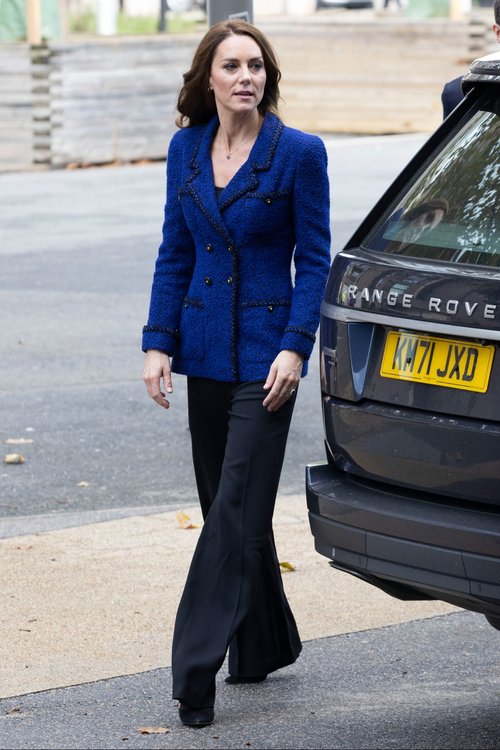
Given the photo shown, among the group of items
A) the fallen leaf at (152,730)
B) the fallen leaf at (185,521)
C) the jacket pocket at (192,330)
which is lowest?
the fallen leaf at (185,521)

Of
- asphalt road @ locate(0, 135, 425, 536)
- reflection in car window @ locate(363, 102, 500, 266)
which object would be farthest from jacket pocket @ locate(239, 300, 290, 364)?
asphalt road @ locate(0, 135, 425, 536)

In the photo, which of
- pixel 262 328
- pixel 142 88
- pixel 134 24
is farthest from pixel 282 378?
pixel 134 24

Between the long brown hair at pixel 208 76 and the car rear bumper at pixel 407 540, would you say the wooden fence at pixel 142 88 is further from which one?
the car rear bumper at pixel 407 540

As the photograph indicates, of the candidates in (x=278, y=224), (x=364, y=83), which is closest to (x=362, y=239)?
(x=278, y=224)

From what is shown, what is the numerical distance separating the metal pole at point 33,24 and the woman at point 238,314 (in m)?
15.2

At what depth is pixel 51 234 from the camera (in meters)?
14.5

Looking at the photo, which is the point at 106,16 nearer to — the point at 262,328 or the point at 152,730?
the point at 262,328

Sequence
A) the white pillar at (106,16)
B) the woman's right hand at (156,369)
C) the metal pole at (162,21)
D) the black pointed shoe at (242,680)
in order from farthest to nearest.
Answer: the white pillar at (106,16), the metal pole at (162,21), the black pointed shoe at (242,680), the woman's right hand at (156,369)

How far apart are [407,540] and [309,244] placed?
1.00m

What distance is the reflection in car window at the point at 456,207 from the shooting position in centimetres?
398

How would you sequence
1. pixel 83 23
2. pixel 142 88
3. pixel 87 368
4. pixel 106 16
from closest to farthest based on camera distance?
1. pixel 87 368
2. pixel 142 88
3. pixel 106 16
4. pixel 83 23

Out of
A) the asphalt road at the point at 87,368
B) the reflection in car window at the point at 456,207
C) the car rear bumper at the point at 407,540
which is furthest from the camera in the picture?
the asphalt road at the point at 87,368

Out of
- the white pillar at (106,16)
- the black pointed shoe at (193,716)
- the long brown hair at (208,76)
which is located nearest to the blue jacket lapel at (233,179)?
the long brown hair at (208,76)

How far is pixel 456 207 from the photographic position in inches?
161
